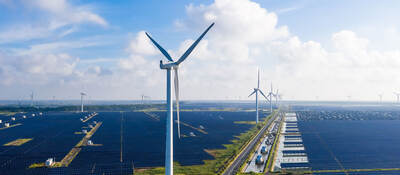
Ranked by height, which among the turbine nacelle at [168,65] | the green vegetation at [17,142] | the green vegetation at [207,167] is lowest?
the green vegetation at [207,167]

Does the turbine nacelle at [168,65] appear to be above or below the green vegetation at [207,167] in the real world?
above

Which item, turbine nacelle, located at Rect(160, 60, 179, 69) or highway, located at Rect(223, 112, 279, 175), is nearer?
turbine nacelle, located at Rect(160, 60, 179, 69)

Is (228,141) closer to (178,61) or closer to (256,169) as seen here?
(256,169)

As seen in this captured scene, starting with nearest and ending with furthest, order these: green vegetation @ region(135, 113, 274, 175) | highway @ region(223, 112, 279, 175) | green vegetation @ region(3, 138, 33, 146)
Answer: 1. green vegetation @ region(135, 113, 274, 175)
2. highway @ region(223, 112, 279, 175)
3. green vegetation @ region(3, 138, 33, 146)

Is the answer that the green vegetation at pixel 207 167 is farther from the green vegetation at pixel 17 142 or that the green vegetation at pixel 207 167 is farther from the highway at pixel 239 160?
the green vegetation at pixel 17 142

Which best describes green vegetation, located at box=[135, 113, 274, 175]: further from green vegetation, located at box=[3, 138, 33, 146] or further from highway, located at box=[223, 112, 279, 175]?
green vegetation, located at box=[3, 138, 33, 146]

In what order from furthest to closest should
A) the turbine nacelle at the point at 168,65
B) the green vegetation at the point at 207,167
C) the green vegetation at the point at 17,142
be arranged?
the green vegetation at the point at 17,142 → the green vegetation at the point at 207,167 → the turbine nacelle at the point at 168,65

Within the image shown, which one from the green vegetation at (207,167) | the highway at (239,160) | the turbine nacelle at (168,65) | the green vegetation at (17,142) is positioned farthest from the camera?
the green vegetation at (17,142)

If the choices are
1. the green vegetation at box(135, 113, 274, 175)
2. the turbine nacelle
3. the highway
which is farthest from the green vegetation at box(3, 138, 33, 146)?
the turbine nacelle

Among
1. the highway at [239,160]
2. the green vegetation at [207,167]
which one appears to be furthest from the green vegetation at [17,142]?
the highway at [239,160]

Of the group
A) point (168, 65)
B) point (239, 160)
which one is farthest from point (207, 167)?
point (168, 65)

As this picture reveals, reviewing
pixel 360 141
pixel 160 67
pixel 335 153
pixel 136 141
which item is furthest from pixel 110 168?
pixel 360 141
